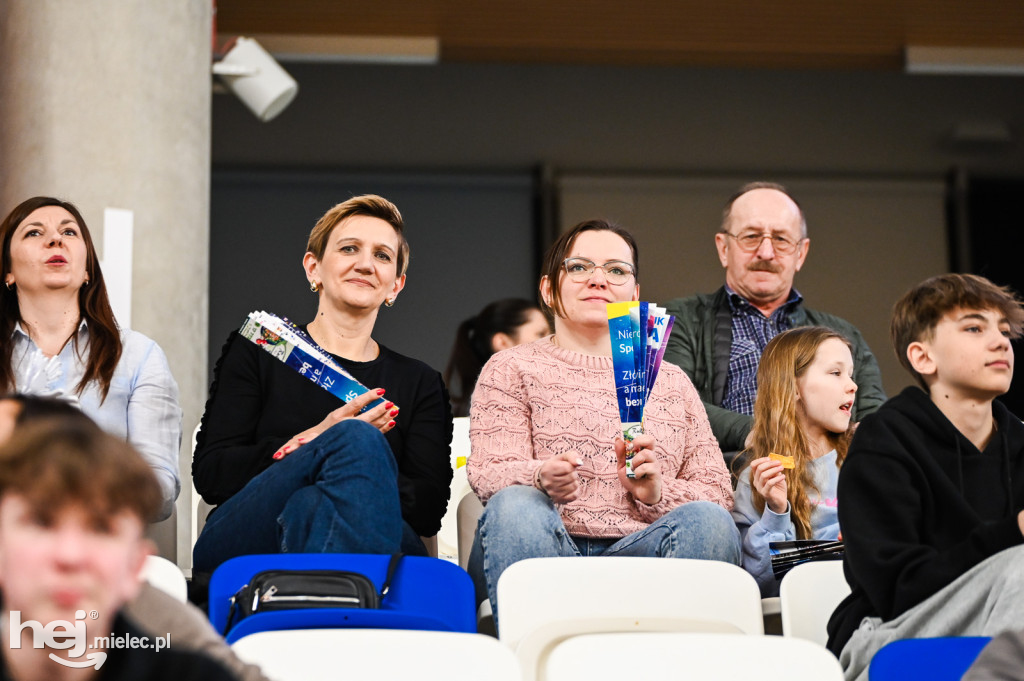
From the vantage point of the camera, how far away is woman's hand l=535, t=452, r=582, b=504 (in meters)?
2.36

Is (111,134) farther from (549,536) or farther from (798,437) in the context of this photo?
(798,437)

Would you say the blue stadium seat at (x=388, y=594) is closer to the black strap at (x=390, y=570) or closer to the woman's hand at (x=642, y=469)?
the black strap at (x=390, y=570)

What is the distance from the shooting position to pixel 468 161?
299 inches

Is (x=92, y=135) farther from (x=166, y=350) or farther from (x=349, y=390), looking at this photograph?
(x=349, y=390)

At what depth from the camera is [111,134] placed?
3.75m

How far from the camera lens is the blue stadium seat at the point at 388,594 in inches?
70.8

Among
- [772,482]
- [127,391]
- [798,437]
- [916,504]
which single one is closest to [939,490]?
[916,504]

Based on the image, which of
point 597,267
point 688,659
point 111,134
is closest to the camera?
point 688,659

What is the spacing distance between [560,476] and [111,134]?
2107 millimetres

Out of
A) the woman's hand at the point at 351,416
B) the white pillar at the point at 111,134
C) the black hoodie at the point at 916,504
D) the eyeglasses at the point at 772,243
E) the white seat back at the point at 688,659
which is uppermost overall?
the white pillar at the point at 111,134

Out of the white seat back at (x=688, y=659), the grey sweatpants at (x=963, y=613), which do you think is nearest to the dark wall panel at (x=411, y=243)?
the grey sweatpants at (x=963, y=613)

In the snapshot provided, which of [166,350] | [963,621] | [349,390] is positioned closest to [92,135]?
[166,350]

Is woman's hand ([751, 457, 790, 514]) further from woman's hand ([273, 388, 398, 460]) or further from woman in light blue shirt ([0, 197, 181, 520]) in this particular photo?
woman in light blue shirt ([0, 197, 181, 520])

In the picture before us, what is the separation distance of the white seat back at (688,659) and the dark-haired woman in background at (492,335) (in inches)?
115
